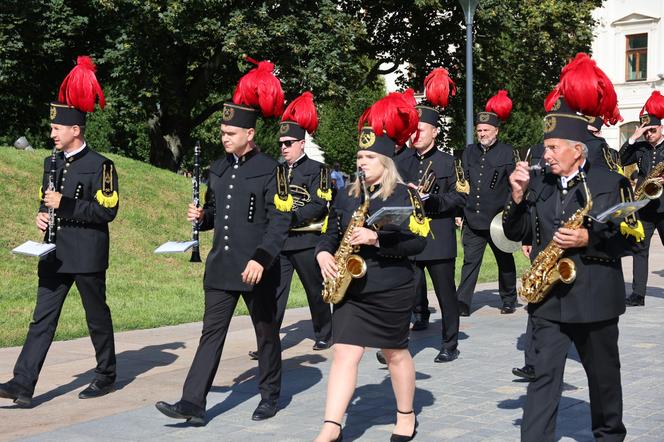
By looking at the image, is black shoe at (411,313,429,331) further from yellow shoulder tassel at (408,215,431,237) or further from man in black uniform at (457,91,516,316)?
yellow shoulder tassel at (408,215,431,237)

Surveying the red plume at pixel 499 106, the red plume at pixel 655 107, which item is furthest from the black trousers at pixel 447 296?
the red plume at pixel 655 107

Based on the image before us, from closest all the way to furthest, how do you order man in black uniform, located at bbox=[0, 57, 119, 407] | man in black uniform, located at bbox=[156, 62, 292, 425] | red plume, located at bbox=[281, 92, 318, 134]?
1. man in black uniform, located at bbox=[156, 62, 292, 425]
2. man in black uniform, located at bbox=[0, 57, 119, 407]
3. red plume, located at bbox=[281, 92, 318, 134]

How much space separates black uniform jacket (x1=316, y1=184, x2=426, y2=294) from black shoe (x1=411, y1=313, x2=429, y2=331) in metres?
4.76

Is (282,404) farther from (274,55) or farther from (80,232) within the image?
(274,55)

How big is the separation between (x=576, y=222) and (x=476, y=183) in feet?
21.3

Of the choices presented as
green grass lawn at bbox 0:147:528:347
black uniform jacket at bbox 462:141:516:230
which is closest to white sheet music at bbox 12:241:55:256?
green grass lawn at bbox 0:147:528:347

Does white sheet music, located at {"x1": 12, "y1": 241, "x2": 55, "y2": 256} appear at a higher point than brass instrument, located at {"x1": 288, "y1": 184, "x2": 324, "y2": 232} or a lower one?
lower

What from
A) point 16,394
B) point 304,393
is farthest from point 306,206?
point 16,394

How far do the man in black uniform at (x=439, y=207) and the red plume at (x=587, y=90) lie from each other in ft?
10.7

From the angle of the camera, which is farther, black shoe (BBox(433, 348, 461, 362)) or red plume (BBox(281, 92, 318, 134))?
red plume (BBox(281, 92, 318, 134))

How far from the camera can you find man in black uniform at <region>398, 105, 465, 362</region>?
933 centimetres

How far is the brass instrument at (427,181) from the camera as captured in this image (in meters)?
9.34

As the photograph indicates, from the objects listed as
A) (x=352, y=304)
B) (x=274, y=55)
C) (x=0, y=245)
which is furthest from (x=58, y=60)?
(x=352, y=304)

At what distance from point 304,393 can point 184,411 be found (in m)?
1.38
